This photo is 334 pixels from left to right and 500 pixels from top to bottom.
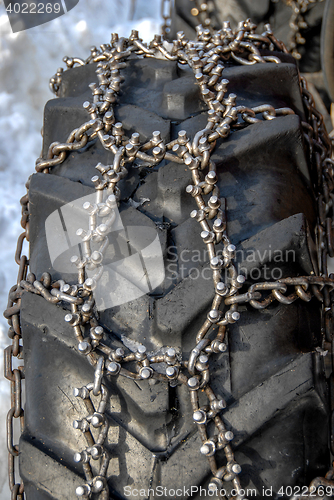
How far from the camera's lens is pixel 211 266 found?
785mm

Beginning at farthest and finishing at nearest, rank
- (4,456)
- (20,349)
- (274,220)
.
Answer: (4,456)
(20,349)
(274,220)

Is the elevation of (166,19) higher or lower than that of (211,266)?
higher

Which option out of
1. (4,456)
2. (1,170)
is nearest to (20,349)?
(4,456)

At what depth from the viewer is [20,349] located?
1.00 meters

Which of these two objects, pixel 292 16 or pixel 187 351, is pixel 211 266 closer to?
pixel 187 351

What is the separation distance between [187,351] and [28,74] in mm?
1385

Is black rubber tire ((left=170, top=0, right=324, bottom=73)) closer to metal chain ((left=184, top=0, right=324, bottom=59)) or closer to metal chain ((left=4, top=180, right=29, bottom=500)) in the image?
metal chain ((left=184, top=0, right=324, bottom=59))

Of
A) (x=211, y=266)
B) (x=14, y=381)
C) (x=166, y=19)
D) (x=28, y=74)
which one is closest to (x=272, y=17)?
(x=166, y=19)

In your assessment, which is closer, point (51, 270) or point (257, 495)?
point (257, 495)

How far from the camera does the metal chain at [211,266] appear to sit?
2.42 feet

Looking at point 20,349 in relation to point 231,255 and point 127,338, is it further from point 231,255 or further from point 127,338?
point 231,255

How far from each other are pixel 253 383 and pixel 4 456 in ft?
2.52

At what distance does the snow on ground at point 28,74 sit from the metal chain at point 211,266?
1.79ft

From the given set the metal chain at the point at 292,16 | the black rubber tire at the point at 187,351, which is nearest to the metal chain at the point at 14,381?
the black rubber tire at the point at 187,351
